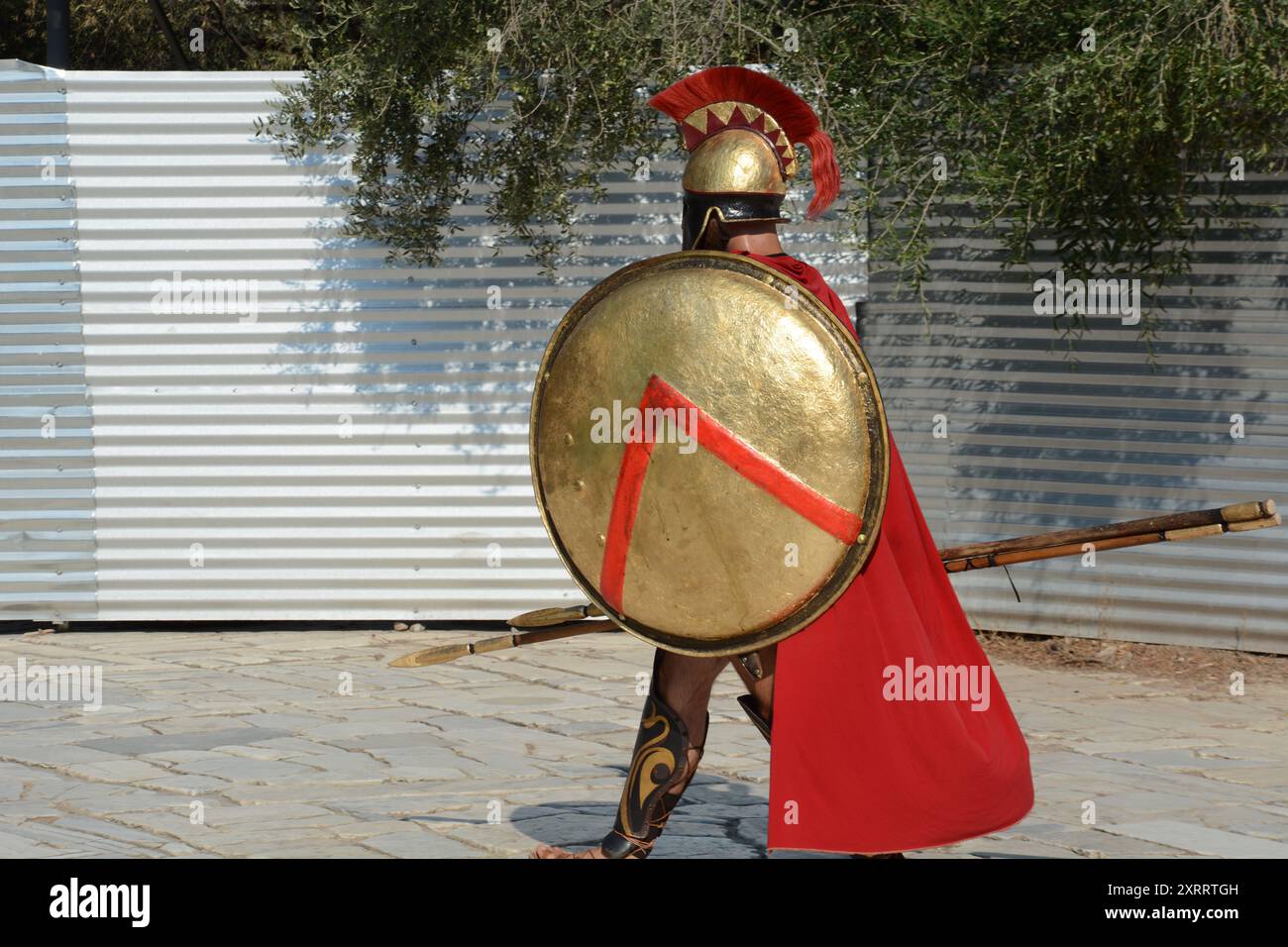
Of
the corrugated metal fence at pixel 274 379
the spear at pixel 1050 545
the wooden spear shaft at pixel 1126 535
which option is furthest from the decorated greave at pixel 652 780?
the corrugated metal fence at pixel 274 379

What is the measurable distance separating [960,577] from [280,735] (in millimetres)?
3762

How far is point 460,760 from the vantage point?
5.75 m

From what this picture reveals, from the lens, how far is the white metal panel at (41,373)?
8297mm

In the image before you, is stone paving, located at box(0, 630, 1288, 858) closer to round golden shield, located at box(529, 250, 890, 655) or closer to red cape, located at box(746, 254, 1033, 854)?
red cape, located at box(746, 254, 1033, 854)

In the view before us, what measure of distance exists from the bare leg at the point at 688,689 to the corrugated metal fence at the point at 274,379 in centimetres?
434

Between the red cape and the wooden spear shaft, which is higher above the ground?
the wooden spear shaft

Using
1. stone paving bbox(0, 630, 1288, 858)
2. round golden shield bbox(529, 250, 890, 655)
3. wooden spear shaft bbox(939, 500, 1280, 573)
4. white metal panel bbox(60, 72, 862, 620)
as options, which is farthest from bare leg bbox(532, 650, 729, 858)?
white metal panel bbox(60, 72, 862, 620)

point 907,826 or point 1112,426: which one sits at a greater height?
point 1112,426

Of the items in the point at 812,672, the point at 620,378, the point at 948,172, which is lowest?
the point at 812,672

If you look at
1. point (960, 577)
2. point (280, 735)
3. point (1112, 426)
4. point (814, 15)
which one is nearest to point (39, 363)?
point (280, 735)

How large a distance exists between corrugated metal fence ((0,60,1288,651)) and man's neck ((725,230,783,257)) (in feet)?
14.3

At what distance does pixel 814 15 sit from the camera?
7.68 meters

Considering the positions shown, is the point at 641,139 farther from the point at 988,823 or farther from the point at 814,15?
the point at 988,823

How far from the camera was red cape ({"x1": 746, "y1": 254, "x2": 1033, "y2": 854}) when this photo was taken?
3771mm
